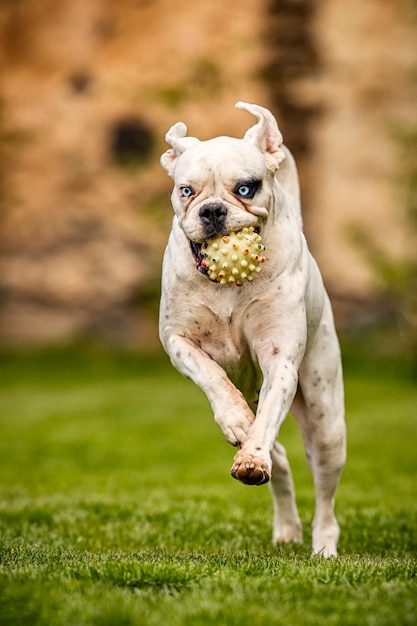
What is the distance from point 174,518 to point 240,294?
2685 millimetres

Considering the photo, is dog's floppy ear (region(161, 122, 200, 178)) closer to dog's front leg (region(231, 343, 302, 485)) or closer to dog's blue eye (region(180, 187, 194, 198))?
dog's blue eye (region(180, 187, 194, 198))

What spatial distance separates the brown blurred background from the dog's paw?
19987 millimetres

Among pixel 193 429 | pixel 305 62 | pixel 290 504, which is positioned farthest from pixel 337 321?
pixel 290 504

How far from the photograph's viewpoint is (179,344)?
6.01m

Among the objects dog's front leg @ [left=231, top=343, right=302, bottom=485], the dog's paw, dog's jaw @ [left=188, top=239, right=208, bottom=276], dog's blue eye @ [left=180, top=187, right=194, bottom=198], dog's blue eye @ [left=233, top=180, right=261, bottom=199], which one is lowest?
the dog's paw

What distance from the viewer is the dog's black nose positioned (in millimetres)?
5605

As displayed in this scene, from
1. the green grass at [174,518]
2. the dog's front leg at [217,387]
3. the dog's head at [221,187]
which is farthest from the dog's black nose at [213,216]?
the green grass at [174,518]

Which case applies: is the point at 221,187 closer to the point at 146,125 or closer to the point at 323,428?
the point at 323,428

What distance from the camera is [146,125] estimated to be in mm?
25828

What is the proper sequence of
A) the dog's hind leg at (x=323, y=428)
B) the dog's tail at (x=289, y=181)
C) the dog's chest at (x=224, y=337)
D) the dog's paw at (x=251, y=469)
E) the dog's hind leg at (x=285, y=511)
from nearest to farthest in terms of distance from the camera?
the dog's paw at (x=251, y=469)
the dog's chest at (x=224, y=337)
the dog's hind leg at (x=323, y=428)
the dog's tail at (x=289, y=181)
the dog's hind leg at (x=285, y=511)

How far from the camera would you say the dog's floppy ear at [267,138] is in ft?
19.8

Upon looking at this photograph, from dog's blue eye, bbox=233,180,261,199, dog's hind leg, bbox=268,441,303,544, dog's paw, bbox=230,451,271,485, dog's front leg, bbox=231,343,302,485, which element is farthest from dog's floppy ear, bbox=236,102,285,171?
dog's hind leg, bbox=268,441,303,544

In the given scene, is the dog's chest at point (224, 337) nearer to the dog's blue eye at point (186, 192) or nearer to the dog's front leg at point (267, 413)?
the dog's front leg at point (267, 413)

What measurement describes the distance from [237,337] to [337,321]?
19.9 metres
